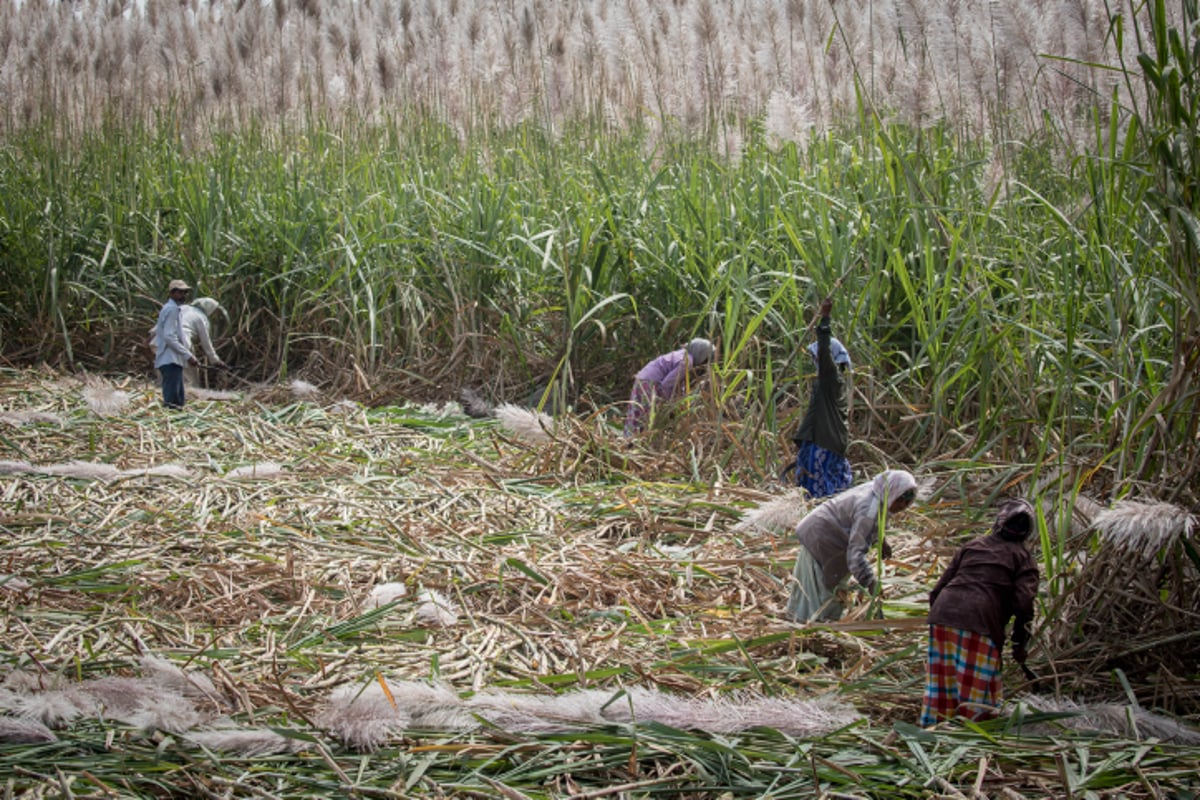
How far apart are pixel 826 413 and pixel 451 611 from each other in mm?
2002

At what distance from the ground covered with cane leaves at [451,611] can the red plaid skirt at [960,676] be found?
0.14 meters

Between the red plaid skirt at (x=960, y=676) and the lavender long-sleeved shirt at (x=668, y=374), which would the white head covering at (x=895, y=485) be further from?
the lavender long-sleeved shirt at (x=668, y=374)

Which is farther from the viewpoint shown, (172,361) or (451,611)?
(172,361)

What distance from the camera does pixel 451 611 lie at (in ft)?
12.4

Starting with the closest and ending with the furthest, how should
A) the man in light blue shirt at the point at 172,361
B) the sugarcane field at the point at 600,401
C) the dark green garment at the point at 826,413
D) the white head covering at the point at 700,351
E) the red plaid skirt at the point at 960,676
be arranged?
the sugarcane field at the point at 600,401 → the red plaid skirt at the point at 960,676 → the dark green garment at the point at 826,413 → the white head covering at the point at 700,351 → the man in light blue shirt at the point at 172,361

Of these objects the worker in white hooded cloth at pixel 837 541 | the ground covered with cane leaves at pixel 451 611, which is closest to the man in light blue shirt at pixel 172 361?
the ground covered with cane leaves at pixel 451 611

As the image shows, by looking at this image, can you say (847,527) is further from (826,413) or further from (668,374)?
(668,374)

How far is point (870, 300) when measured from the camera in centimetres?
552

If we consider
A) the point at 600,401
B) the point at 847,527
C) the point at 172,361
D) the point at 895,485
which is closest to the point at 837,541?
the point at 847,527

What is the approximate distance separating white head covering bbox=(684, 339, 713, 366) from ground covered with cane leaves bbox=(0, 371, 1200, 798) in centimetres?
51

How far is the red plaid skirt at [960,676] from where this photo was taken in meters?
3.02

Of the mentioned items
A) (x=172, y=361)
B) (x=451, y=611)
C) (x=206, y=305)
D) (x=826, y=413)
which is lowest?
(x=451, y=611)

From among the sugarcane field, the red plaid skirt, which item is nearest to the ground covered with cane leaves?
the sugarcane field

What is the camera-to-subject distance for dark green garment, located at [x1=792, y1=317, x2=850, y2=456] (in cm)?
497
